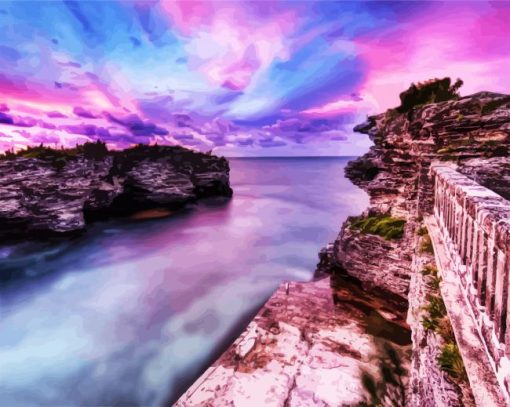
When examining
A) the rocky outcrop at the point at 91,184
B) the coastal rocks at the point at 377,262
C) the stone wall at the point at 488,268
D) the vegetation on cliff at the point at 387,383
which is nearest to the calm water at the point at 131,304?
the rocky outcrop at the point at 91,184

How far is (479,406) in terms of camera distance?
6.66 ft

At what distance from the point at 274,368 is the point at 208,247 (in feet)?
63.9

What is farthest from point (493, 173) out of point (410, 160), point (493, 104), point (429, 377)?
point (429, 377)

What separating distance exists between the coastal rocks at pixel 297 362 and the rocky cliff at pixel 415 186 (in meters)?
2.38

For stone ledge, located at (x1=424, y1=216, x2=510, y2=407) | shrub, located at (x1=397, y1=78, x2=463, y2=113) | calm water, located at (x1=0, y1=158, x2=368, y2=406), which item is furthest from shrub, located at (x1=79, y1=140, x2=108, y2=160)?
stone ledge, located at (x1=424, y1=216, x2=510, y2=407)

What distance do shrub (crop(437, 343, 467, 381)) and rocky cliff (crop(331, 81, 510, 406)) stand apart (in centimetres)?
8

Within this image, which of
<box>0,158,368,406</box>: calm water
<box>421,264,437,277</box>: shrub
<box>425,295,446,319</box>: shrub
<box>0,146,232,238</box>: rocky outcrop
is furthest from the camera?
<box>0,146,232,238</box>: rocky outcrop

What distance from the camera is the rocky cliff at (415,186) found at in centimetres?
370

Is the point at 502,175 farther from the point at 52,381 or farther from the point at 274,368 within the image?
the point at 52,381

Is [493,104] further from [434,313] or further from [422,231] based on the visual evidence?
[434,313]

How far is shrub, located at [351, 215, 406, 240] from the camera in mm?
11719

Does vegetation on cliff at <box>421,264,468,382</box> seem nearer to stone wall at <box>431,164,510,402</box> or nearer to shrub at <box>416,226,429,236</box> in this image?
stone wall at <box>431,164,510,402</box>

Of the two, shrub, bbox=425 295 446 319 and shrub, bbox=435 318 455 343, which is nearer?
shrub, bbox=435 318 455 343

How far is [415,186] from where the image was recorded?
10.5 metres
